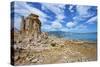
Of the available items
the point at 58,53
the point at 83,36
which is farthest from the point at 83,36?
the point at 58,53

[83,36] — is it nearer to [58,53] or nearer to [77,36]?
[77,36]

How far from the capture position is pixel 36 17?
2.37 meters

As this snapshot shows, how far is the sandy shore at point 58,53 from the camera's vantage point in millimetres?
2306

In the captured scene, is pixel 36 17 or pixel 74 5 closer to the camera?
pixel 36 17

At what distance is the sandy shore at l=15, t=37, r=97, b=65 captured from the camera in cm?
231

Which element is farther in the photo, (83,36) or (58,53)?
(83,36)

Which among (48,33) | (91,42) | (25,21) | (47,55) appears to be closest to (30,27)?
(25,21)

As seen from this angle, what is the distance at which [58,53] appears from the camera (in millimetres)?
2471

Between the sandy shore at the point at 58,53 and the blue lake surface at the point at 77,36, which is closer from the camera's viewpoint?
the sandy shore at the point at 58,53

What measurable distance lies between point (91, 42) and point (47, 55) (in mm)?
654

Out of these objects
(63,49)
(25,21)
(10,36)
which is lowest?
(63,49)
